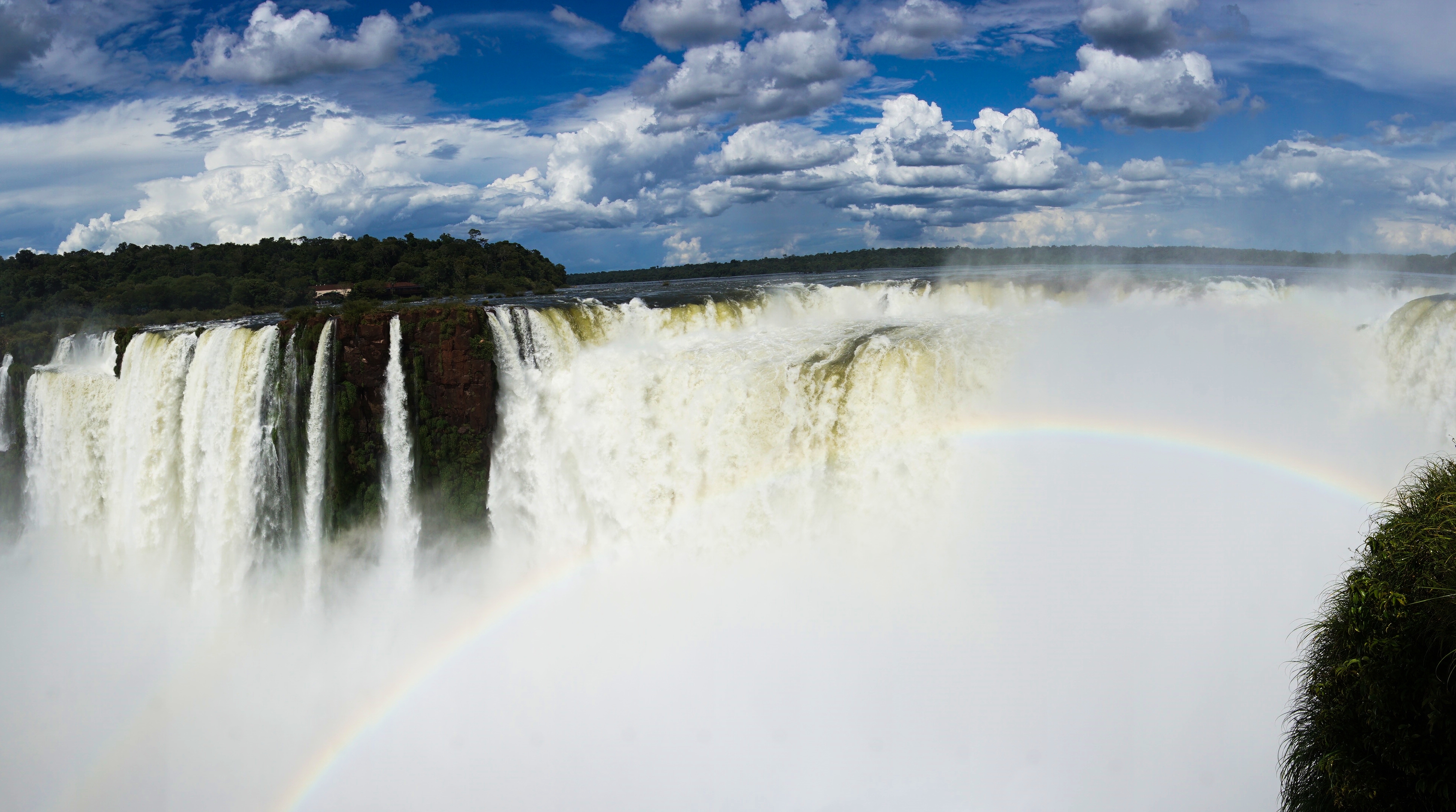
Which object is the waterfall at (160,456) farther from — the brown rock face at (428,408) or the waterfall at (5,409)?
the waterfall at (5,409)

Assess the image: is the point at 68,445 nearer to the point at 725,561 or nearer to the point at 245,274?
the point at 725,561

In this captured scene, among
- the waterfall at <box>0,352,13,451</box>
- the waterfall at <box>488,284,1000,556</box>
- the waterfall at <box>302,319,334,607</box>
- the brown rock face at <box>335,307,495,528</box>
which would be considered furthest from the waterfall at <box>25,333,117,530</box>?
the waterfall at <box>488,284,1000,556</box>

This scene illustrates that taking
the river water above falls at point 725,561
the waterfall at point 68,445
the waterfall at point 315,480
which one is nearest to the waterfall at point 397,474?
the river water above falls at point 725,561

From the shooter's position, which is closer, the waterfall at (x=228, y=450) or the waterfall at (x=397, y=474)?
the waterfall at (x=228, y=450)

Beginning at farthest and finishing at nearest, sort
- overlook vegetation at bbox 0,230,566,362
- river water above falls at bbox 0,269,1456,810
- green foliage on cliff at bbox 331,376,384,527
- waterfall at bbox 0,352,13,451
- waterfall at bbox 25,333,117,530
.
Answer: overlook vegetation at bbox 0,230,566,362
waterfall at bbox 0,352,13,451
waterfall at bbox 25,333,117,530
green foliage on cliff at bbox 331,376,384,527
river water above falls at bbox 0,269,1456,810

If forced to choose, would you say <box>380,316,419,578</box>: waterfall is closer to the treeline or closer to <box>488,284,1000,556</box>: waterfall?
<box>488,284,1000,556</box>: waterfall

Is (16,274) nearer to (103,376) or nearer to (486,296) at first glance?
(486,296)
